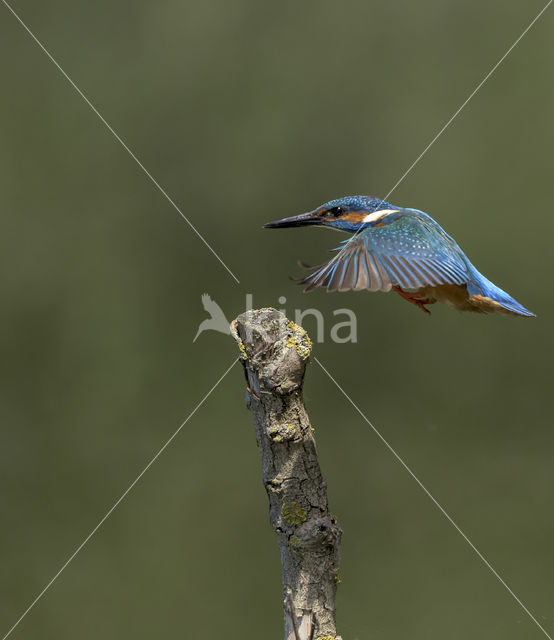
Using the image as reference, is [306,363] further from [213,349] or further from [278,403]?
[213,349]

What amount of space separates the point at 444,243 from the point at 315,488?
597 mm

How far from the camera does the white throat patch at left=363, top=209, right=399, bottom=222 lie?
5.74 feet

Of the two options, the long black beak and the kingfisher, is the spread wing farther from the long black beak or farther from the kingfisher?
the long black beak

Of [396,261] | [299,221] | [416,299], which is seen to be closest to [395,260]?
[396,261]

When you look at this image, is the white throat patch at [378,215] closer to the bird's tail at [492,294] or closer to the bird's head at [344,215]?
the bird's head at [344,215]

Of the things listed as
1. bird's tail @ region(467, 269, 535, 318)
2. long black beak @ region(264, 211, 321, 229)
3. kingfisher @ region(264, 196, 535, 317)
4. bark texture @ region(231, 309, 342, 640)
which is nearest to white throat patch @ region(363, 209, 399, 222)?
kingfisher @ region(264, 196, 535, 317)

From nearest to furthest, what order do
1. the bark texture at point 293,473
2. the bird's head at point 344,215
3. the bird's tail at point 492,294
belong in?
1. the bark texture at point 293,473
2. the bird's tail at point 492,294
3. the bird's head at point 344,215

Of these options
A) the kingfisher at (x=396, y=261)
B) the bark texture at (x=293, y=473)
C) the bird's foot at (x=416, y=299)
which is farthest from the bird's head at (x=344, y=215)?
the bark texture at (x=293, y=473)

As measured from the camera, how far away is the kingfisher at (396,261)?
57.6 inches

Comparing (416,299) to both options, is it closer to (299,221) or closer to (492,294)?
(492,294)

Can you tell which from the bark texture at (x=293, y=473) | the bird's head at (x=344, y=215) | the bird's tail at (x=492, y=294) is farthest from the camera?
the bird's head at (x=344, y=215)

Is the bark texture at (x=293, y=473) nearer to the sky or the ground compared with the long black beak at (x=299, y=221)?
nearer to the ground

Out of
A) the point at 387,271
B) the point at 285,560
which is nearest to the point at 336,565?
the point at 285,560

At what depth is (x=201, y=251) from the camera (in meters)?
3.46
